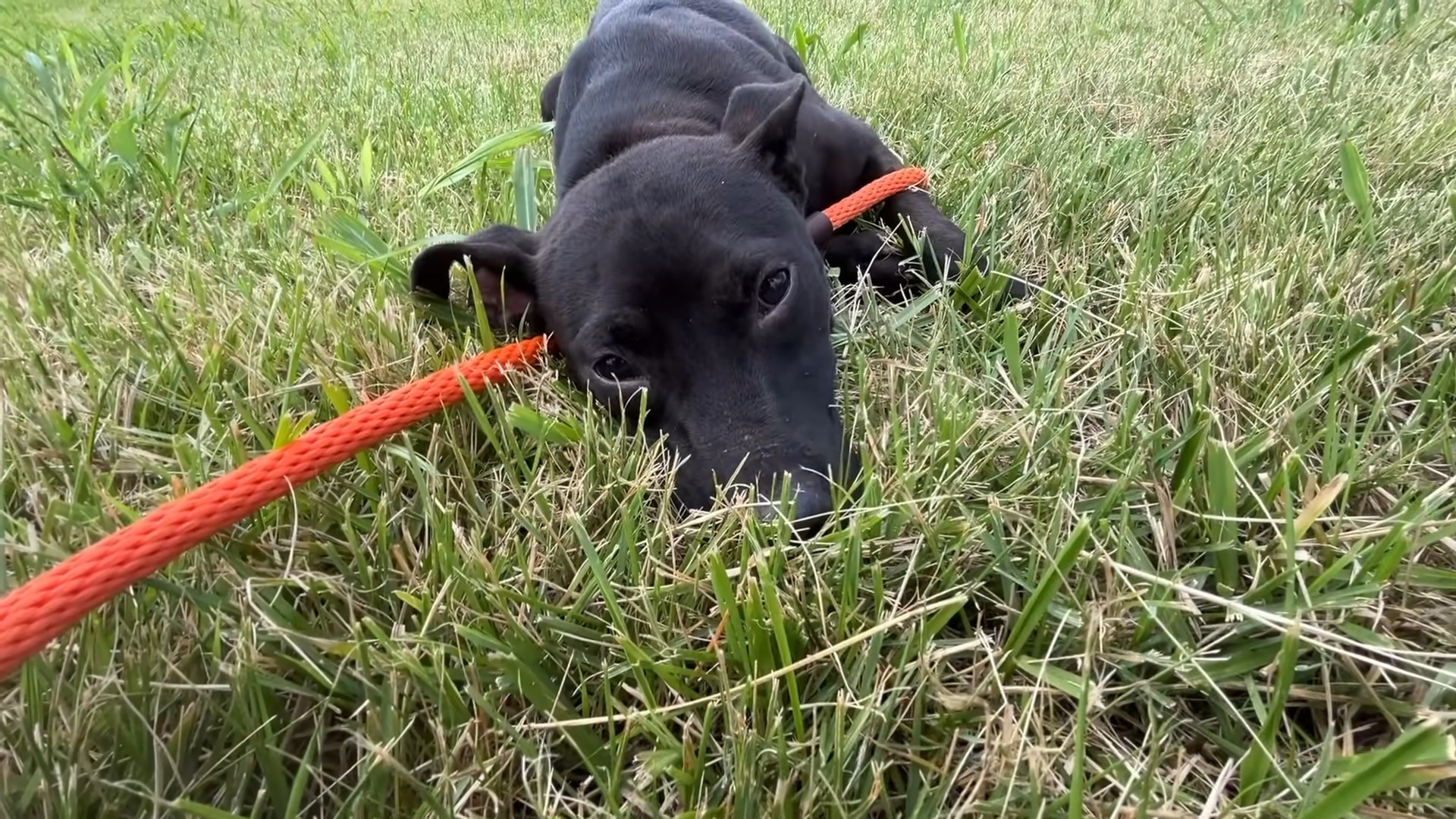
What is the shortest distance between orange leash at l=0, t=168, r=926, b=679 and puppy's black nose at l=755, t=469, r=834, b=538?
1.98 ft

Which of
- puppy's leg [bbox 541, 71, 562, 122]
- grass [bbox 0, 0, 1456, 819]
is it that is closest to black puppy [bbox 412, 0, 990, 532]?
grass [bbox 0, 0, 1456, 819]

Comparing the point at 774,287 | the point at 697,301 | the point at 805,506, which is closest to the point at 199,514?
the point at 805,506

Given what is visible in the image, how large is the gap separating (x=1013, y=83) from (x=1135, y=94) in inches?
19.9

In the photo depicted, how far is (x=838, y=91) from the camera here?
3.75m

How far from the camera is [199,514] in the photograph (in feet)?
3.45

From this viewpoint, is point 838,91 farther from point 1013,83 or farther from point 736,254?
point 736,254

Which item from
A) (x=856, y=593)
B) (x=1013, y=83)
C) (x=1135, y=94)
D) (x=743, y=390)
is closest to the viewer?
(x=856, y=593)

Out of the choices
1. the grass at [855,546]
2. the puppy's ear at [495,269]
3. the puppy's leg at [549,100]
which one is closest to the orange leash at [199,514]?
the grass at [855,546]

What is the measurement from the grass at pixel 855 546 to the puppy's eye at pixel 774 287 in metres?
0.24

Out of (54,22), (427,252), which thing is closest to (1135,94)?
(427,252)

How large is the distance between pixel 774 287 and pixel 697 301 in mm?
185

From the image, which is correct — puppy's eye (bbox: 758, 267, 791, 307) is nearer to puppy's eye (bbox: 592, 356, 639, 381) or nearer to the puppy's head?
the puppy's head

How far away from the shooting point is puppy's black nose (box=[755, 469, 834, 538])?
50.6 inches

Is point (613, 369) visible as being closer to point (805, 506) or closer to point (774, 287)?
point (774, 287)
